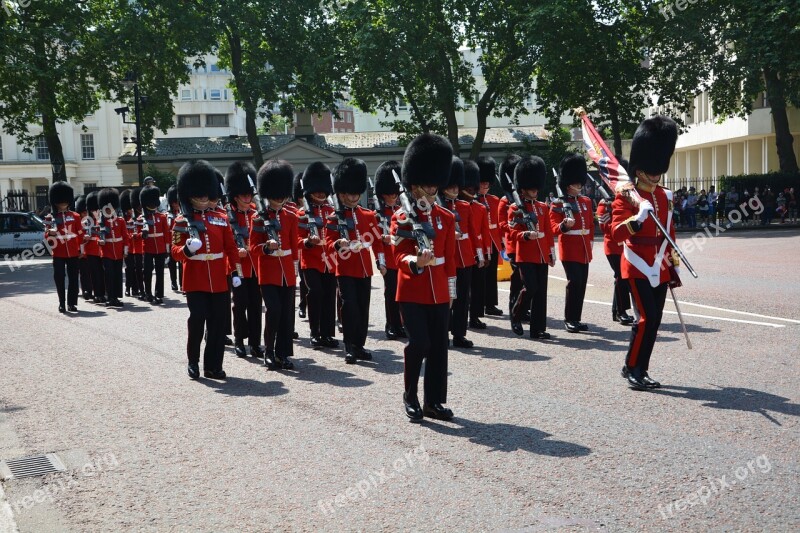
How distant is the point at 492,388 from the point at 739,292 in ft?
24.5

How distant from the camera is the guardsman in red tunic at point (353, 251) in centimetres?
983

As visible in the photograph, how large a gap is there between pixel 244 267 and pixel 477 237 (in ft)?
8.42

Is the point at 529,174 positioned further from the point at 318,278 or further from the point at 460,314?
the point at 318,278

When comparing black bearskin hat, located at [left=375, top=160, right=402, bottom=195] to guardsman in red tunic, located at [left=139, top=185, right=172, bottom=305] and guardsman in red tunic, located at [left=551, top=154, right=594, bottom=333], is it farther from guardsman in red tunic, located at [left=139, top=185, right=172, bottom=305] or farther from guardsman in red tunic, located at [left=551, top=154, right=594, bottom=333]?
guardsman in red tunic, located at [left=139, top=185, right=172, bottom=305]

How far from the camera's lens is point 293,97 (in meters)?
43.9

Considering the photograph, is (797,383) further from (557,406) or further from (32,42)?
(32,42)

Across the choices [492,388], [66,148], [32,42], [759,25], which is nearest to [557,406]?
[492,388]

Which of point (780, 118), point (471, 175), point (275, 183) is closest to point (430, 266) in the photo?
point (275, 183)

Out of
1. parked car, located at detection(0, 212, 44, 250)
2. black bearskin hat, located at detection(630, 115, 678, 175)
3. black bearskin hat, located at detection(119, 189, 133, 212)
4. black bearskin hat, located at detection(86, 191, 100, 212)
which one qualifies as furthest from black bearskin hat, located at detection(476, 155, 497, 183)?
parked car, located at detection(0, 212, 44, 250)

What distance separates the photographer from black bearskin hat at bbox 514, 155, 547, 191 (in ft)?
37.5

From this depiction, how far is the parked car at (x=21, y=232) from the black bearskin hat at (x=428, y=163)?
3012cm

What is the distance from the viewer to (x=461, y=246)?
10859mm

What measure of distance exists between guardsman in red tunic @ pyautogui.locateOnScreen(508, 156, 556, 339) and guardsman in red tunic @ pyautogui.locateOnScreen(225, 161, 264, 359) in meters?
2.84

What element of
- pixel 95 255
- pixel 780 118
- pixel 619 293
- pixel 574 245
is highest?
pixel 780 118
